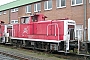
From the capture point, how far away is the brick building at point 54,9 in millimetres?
19156

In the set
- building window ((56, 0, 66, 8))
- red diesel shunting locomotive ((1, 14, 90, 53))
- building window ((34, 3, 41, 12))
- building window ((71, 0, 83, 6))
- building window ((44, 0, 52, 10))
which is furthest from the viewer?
building window ((34, 3, 41, 12))

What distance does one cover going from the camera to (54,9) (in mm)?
23094

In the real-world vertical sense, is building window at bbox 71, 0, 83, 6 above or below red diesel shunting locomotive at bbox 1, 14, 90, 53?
above

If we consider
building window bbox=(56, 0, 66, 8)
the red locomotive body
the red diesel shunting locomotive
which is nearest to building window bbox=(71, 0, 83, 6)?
building window bbox=(56, 0, 66, 8)

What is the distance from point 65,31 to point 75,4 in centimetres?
698

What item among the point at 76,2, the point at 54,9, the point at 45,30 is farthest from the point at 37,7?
the point at 45,30

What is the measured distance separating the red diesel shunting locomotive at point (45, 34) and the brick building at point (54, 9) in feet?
Answer: 3.34

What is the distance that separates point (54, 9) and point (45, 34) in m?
8.32

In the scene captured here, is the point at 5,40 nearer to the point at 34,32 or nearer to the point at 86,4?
the point at 34,32

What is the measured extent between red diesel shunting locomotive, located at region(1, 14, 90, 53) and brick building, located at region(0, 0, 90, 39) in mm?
1017

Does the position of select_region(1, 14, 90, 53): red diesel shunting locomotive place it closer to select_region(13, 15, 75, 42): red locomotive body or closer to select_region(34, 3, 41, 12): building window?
select_region(13, 15, 75, 42): red locomotive body

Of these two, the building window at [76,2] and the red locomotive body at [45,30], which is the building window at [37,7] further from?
the red locomotive body at [45,30]

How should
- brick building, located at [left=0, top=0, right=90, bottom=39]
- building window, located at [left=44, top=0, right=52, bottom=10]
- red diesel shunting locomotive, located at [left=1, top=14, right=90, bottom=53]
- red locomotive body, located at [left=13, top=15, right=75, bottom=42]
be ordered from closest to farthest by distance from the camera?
1. red diesel shunting locomotive, located at [left=1, top=14, right=90, bottom=53]
2. red locomotive body, located at [left=13, top=15, right=75, bottom=42]
3. brick building, located at [left=0, top=0, right=90, bottom=39]
4. building window, located at [left=44, top=0, right=52, bottom=10]

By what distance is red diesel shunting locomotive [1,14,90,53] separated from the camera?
13.6 m
